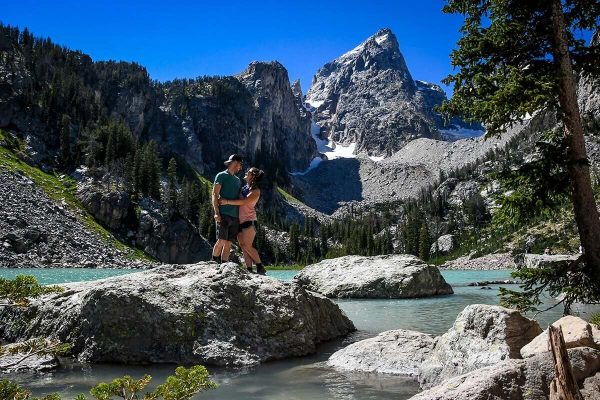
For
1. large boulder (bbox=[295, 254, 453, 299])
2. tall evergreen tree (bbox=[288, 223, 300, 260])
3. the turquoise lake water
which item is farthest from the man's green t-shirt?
tall evergreen tree (bbox=[288, 223, 300, 260])

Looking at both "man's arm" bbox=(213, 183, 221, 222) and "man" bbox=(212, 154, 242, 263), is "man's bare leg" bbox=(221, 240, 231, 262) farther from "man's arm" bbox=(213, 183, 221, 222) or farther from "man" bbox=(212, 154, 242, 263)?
"man's arm" bbox=(213, 183, 221, 222)

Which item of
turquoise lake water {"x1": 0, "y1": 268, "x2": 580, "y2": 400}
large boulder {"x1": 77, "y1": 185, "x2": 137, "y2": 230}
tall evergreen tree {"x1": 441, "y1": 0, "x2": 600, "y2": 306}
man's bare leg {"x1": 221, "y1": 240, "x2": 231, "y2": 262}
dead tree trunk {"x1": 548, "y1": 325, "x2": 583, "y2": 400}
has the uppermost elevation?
large boulder {"x1": 77, "y1": 185, "x2": 137, "y2": 230}

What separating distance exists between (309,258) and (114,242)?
71.6 m

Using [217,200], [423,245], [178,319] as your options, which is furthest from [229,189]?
[423,245]

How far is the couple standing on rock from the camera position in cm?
1265

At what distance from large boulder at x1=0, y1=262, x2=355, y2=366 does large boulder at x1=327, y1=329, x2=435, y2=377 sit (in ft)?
4.55

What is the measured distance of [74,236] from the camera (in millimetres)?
90750

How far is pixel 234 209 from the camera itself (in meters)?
12.9

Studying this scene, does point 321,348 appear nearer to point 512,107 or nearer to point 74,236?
point 512,107

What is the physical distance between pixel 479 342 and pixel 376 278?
805 inches

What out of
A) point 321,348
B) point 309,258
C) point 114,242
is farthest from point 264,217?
point 321,348

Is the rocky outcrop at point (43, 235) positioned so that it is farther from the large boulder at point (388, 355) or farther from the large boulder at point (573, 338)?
the large boulder at point (573, 338)

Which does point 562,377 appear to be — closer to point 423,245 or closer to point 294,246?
point 423,245

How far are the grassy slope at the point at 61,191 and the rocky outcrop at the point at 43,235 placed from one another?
169cm
